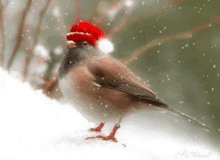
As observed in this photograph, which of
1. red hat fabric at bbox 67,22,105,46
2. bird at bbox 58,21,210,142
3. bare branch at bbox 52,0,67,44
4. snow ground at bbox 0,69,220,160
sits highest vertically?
bare branch at bbox 52,0,67,44

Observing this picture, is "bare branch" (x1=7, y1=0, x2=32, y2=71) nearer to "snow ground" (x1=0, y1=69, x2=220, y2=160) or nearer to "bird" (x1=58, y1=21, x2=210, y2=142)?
"snow ground" (x1=0, y1=69, x2=220, y2=160)

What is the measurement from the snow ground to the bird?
0.14 metres

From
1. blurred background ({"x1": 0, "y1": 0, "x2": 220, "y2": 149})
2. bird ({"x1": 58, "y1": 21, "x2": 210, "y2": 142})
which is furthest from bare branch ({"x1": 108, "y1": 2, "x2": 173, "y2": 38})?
bird ({"x1": 58, "y1": 21, "x2": 210, "y2": 142})

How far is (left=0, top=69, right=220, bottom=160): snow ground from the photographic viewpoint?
1.50 metres

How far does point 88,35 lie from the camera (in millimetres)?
A: 1650

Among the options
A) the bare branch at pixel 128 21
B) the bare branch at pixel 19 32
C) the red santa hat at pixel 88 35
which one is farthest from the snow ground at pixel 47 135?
the bare branch at pixel 128 21

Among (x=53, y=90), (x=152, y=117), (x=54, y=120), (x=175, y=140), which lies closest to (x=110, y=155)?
(x=54, y=120)

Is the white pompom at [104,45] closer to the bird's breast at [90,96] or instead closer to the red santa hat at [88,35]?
the red santa hat at [88,35]

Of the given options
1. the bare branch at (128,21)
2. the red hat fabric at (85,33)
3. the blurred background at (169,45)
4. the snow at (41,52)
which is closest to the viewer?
the red hat fabric at (85,33)

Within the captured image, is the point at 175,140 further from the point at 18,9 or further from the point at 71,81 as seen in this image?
the point at 18,9

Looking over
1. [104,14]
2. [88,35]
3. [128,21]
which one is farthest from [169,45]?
[88,35]

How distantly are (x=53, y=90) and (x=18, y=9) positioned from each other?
2.71ft

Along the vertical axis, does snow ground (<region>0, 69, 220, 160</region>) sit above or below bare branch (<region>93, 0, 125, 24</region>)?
below

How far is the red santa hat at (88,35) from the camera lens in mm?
1614
